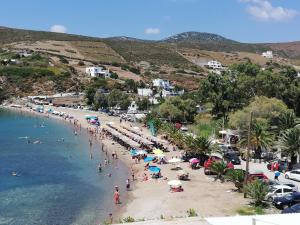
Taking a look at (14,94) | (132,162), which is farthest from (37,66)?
(132,162)

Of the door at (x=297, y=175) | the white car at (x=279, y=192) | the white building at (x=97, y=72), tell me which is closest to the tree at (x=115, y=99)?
the white building at (x=97, y=72)

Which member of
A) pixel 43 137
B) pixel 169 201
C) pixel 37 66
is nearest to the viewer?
pixel 169 201

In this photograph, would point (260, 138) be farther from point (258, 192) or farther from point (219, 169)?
point (258, 192)

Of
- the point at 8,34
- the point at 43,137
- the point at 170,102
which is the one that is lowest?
the point at 43,137

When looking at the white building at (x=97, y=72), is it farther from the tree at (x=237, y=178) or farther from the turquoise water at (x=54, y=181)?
the tree at (x=237, y=178)

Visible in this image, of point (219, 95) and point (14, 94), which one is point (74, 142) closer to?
point (219, 95)

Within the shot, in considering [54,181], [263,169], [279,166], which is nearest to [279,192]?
[279,166]
